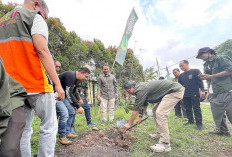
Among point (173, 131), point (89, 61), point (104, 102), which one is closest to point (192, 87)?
point (173, 131)

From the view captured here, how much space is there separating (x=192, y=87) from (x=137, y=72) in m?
6.04

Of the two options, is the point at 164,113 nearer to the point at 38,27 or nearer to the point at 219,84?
the point at 219,84

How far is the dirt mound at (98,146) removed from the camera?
2.60 metres

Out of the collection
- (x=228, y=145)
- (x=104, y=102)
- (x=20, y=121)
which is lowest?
(x=228, y=145)

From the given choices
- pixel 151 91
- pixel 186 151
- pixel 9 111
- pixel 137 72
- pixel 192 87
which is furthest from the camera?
pixel 137 72

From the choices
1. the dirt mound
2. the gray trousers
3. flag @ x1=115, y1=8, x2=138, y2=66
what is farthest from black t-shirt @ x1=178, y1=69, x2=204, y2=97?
flag @ x1=115, y1=8, x2=138, y2=66

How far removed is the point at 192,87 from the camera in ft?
15.6

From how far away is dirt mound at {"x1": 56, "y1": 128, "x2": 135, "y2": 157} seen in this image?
8.52ft

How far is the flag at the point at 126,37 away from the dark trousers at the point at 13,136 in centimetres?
563

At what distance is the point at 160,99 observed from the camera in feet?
10.8

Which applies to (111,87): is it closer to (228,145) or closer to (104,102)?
(104,102)

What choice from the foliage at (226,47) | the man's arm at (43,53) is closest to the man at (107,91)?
the man's arm at (43,53)

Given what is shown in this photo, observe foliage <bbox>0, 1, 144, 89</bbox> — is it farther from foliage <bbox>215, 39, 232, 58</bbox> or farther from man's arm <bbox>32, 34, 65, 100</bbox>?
foliage <bbox>215, 39, 232, 58</bbox>

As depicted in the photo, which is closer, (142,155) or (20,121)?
(20,121)
